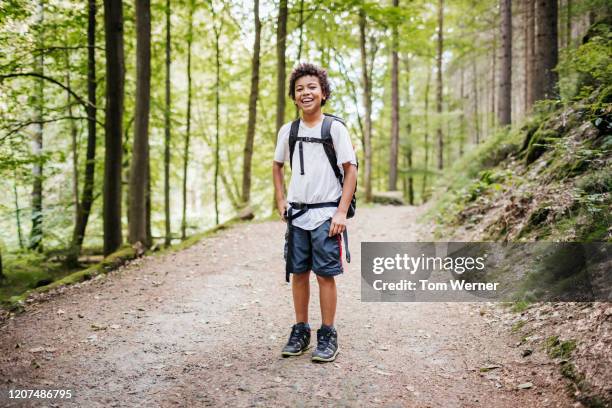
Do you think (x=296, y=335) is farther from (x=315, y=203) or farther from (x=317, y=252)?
(x=315, y=203)

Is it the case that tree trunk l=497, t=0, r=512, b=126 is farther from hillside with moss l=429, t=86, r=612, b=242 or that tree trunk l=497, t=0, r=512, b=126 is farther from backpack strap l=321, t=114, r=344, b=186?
backpack strap l=321, t=114, r=344, b=186

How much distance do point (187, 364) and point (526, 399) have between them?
2.52 meters

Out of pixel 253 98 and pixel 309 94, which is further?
pixel 253 98

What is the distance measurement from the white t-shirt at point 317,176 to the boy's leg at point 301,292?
0.45 metres

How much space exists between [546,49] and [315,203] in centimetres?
750

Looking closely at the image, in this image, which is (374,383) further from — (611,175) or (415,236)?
(415,236)

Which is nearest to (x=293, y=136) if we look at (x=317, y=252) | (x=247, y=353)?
(x=317, y=252)

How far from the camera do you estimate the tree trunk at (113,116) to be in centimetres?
779

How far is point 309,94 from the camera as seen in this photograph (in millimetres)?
3377

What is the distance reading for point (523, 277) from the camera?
4.45 metres

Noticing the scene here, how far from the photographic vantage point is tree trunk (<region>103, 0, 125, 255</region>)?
7.79 m

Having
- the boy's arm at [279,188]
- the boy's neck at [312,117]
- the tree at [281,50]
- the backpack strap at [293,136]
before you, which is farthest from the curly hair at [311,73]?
the tree at [281,50]

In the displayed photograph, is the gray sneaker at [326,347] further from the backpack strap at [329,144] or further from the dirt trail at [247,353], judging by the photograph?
the backpack strap at [329,144]

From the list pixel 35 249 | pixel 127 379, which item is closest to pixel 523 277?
pixel 127 379
